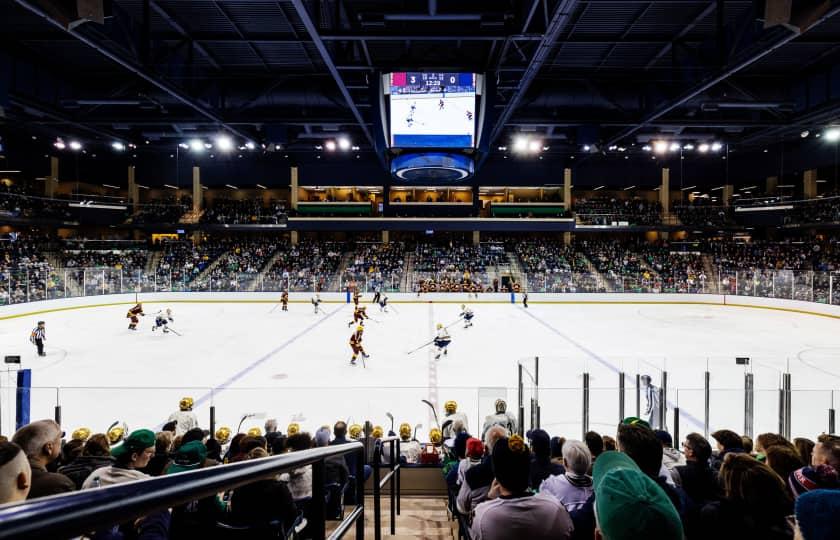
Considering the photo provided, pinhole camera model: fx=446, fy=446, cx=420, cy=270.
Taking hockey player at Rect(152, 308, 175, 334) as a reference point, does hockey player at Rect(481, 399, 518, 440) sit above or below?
below

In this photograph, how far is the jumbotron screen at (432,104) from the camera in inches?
297

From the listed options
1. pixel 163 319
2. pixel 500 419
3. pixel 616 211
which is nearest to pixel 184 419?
pixel 500 419

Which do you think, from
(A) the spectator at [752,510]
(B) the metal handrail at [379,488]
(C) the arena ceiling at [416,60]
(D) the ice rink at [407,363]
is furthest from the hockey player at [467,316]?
(A) the spectator at [752,510]

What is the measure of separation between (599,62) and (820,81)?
23.2ft

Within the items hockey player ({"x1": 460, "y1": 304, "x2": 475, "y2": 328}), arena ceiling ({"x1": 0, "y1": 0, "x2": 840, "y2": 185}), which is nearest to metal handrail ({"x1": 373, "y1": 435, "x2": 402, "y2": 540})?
arena ceiling ({"x1": 0, "y1": 0, "x2": 840, "y2": 185})

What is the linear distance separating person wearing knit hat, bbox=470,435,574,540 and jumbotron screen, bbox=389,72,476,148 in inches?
250

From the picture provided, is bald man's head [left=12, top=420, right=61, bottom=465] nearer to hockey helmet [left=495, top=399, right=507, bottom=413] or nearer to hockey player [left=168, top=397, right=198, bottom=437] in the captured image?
hockey player [left=168, top=397, right=198, bottom=437]

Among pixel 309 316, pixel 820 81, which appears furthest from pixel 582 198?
pixel 309 316

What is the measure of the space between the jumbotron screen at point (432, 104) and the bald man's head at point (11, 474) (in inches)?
276

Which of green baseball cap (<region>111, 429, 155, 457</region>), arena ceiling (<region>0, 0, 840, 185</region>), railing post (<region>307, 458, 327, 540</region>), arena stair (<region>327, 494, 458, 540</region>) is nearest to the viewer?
railing post (<region>307, 458, 327, 540</region>)

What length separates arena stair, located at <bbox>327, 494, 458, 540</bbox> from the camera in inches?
148

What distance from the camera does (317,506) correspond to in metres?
1.57

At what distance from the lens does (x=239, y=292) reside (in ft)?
81.3

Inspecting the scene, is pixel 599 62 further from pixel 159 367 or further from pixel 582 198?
pixel 582 198
